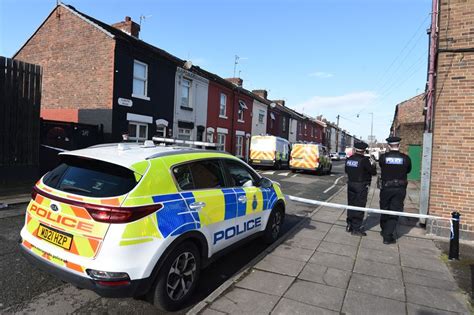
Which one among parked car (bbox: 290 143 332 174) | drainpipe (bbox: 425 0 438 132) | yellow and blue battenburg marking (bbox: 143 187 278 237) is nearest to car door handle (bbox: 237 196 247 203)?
yellow and blue battenburg marking (bbox: 143 187 278 237)

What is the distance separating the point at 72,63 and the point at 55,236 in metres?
14.0

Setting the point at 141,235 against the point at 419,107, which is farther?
the point at 419,107

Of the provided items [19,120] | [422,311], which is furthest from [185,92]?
[422,311]

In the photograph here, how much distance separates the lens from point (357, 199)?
6.26m

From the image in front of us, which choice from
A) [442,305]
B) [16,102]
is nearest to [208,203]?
[442,305]

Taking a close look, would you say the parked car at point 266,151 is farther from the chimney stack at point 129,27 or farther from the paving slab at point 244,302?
the paving slab at point 244,302

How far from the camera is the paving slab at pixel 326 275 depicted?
158 inches

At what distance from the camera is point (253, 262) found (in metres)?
4.46

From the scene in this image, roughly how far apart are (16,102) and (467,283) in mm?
11801

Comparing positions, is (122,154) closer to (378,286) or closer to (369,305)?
(369,305)

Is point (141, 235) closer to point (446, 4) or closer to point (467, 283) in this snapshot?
point (467, 283)

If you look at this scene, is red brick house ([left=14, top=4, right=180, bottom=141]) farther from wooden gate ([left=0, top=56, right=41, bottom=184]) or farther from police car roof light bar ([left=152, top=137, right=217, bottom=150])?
police car roof light bar ([left=152, top=137, right=217, bottom=150])

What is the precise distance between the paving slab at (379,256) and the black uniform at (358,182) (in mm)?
944

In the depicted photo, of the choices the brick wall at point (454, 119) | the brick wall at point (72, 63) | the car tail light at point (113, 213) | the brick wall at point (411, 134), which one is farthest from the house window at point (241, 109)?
the car tail light at point (113, 213)
